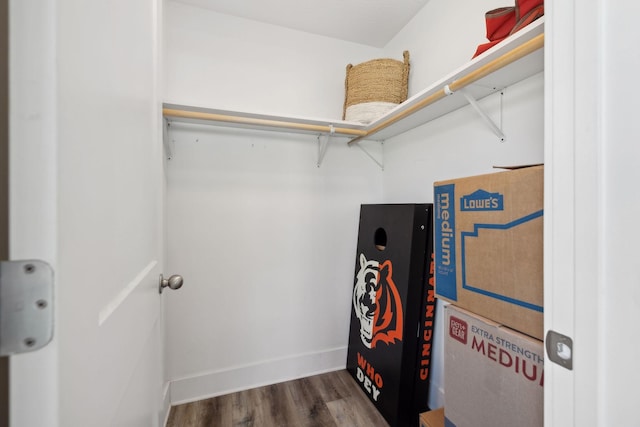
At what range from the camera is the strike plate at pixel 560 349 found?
503 mm

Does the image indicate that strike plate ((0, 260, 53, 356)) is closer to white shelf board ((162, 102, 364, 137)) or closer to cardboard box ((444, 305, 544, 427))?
cardboard box ((444, 305, 544, 427))

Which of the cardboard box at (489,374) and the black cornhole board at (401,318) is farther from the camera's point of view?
the black cornhole board at (401,318)

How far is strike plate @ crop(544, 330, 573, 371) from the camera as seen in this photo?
503 mm

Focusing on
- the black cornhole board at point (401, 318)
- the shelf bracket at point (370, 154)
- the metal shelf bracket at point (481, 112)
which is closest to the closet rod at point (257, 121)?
the shelf bracket at point (370, 154)

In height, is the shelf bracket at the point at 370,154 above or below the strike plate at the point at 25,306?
above

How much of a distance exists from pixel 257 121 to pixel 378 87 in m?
0.75

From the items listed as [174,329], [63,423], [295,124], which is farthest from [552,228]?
[174,329]

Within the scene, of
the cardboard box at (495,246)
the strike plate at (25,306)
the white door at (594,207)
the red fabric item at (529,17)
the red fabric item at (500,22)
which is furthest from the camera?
the red fabric item at (500,22)

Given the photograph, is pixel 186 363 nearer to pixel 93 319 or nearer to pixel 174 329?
pixel 174 329

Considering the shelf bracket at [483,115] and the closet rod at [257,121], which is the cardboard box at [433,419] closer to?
the shelf bracket at [483,115]

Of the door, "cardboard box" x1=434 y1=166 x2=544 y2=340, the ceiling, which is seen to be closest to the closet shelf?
"cardboard box" x1=434 y1=166 x2=544 y2=340

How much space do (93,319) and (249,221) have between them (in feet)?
4.45

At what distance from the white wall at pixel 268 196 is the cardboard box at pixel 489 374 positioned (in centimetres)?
53

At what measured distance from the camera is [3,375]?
0.92 ft
